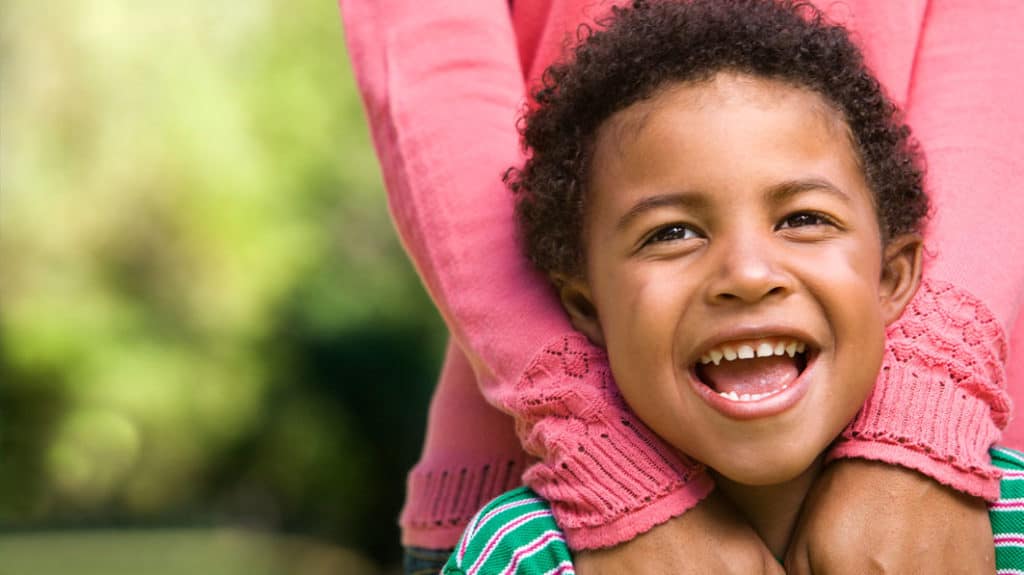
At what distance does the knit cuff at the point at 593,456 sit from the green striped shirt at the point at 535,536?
0.02m

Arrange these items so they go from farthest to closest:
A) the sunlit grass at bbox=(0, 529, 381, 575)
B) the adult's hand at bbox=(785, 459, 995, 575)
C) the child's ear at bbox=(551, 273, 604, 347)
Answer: the sunlit grass at bbox=(0, 529, 381, 575), the child's ear at bbox=(551, 273, 604, 347), the adult's hand at bbox=(785, 459, 995, 575)

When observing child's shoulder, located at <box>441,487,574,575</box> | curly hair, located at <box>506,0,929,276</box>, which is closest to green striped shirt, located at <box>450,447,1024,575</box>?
child's shoulder, located at <box>441,487,574,575</box>

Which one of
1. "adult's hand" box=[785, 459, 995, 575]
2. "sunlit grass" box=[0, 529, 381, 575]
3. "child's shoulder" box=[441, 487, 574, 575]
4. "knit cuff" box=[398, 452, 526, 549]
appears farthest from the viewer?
"sunlit grass" box=[0, 529, 381, 575]

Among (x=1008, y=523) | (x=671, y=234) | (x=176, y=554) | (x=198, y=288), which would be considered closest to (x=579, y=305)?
(x=671, y=234)

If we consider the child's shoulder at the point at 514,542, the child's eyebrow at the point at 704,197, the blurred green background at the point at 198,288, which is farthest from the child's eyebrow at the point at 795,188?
the blurred green background at the point at 198,288

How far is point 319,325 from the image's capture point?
542cm

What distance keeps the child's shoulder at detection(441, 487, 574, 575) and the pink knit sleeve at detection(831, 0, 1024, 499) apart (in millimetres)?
322

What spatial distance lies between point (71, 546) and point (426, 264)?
179 inches

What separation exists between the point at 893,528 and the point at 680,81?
0.53 m

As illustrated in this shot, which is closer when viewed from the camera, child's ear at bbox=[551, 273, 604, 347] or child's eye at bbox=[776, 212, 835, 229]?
child's eye at bbox=[776, 212, 835, 229]

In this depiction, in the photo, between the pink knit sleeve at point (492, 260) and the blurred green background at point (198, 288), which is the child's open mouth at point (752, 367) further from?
the blurred green background at point (198, 288)

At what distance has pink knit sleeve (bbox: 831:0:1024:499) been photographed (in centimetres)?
136

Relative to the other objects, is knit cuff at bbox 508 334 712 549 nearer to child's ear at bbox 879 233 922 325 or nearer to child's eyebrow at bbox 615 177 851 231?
child's eyebrow at bbox 615 177 851 231

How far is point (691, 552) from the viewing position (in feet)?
4.41
